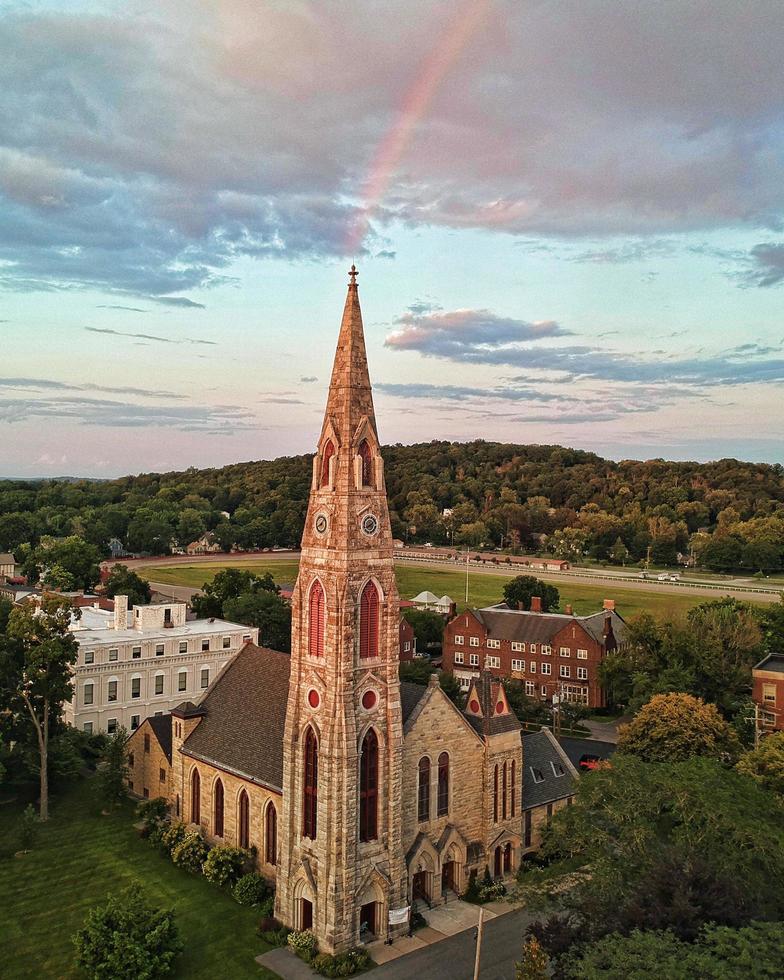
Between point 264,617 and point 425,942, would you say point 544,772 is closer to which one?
point 425,942

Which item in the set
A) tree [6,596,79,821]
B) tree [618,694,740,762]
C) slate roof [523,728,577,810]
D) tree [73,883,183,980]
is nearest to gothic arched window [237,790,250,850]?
tree [73,883,183,980]

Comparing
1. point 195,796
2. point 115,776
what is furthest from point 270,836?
point 115,776

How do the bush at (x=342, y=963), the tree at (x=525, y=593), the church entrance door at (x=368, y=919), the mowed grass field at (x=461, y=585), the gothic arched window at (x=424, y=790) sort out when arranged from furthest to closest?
1. the mowed grass field at (x=461, y=585)
2. the tree at (x=525, y=593)
3. the gothic arched window at (x=424, y=790)
4. the church entrance door at (x=368, y=919)
5. the bush at (x=342, y=963)

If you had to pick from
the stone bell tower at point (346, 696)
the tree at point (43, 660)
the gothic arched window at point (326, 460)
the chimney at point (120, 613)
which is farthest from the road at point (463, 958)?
the chimney at point (120, 613)

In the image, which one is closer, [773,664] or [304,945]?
[304,945]

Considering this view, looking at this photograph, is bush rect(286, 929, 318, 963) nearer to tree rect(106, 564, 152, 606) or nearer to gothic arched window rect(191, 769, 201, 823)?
gothic arched window rect(191, 769, 201, 823)

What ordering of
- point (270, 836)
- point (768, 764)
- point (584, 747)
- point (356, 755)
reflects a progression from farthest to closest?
point (584, 747), point (768, 764), point (270, 836), point (356, 755)

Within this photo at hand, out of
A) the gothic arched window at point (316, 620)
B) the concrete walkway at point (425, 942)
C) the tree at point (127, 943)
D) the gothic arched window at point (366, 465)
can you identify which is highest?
the gothic arched window at point (366, 465)

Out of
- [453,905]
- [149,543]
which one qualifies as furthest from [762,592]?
[149,543]

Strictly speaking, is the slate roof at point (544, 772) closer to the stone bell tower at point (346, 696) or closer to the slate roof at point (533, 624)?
the stone bell tower at point (346, 696)
